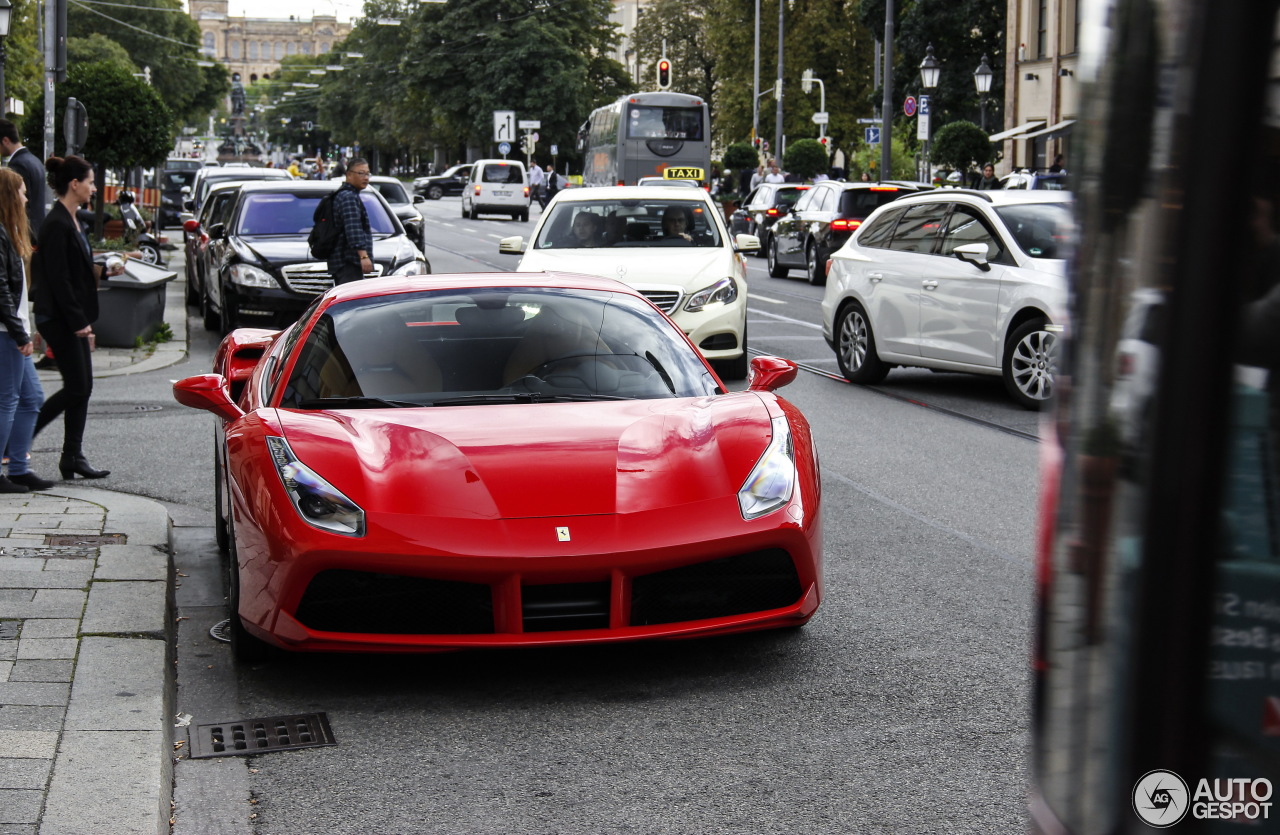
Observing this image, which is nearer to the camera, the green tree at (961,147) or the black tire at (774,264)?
the black tire at (774,264)

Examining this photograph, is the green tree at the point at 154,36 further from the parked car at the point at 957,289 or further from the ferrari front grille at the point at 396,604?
the ferrari front grille at the point at 396,604

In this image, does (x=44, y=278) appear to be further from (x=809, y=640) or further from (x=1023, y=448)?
(x=1023, y=448)

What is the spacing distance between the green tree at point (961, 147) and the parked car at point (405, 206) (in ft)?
46.8

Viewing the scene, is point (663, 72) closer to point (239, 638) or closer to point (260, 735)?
point (239, 638)

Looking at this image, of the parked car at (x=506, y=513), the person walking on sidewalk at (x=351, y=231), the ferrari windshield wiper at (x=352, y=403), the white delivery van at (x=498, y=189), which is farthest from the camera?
the white delivery van at (x=498, y=189)

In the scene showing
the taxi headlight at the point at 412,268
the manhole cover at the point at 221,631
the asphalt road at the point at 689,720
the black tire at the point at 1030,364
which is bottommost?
the manhole cover at the point at 221,631

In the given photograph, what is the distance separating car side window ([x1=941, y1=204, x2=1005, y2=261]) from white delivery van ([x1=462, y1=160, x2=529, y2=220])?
139ft

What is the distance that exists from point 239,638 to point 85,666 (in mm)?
517

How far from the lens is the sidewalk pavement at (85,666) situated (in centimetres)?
387

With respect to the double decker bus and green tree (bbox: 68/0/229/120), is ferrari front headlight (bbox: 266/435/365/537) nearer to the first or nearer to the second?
the double decker bus

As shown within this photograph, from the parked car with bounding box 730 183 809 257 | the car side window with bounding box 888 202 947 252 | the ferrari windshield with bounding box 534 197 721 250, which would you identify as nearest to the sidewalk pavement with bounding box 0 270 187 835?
the car side window with bounding box 888 202 947 252

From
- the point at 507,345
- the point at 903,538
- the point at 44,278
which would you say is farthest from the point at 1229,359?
the point at 44,278

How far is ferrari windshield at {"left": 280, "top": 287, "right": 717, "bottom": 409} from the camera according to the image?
5883 millimetres

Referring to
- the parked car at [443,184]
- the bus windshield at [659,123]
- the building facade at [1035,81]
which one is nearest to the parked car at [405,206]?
the bus windshield at [659,123]
